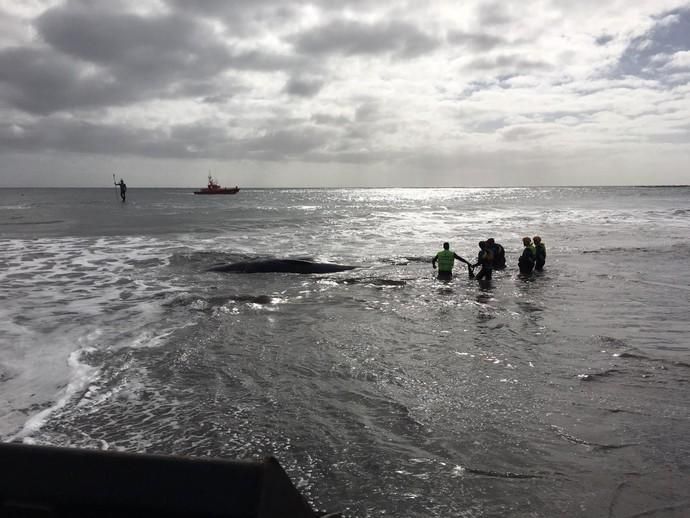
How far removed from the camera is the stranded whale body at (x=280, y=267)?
19.1 meters

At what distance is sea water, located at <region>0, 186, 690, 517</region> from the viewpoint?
5.01m

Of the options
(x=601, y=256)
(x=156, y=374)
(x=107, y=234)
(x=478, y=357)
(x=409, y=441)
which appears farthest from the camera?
(x=107, y=234)

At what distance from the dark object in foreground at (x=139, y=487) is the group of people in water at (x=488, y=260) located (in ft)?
48.5

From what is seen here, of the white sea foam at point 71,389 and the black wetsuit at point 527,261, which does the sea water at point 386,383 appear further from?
the black wetsuit at point 527,261

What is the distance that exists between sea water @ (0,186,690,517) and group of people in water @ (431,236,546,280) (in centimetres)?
75

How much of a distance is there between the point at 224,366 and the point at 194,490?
5582 millimetres

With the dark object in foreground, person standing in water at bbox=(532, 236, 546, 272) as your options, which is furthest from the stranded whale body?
the dark object in foreground

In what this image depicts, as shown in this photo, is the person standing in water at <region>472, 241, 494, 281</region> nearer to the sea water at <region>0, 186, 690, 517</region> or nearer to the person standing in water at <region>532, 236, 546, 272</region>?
the sea water at <region>0, 186, 690, 517</region>

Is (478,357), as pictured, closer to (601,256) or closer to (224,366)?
(224,366)

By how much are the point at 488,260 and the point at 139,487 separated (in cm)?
1516

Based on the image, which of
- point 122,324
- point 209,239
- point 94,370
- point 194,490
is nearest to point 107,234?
point 209,239

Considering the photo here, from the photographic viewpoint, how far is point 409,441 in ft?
18.9

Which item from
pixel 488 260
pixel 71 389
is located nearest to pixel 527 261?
pixel 488 260

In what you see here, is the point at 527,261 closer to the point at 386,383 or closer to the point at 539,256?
the point at 539,256
